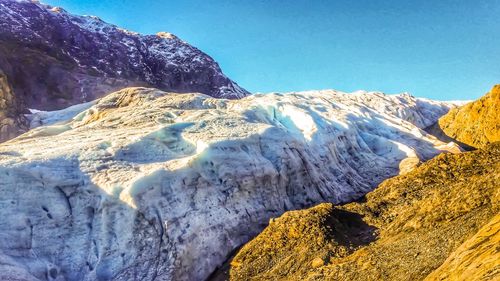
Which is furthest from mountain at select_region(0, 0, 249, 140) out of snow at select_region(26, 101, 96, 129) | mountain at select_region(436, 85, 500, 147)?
mountain at select_region(436, 85, 500, 147)

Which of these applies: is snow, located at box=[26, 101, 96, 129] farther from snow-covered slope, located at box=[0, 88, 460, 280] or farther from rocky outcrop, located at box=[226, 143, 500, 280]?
rocky outcrop, located at box=[226, 143, 500, 280]

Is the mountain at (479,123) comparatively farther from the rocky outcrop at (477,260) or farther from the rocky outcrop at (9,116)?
the rocky outcrop at (9,116)

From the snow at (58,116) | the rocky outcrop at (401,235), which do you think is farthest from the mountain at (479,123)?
the snow at (58,116)

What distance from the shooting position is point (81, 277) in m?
14.2

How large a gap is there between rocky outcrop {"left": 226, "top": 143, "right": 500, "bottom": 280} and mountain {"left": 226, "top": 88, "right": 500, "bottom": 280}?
0.9 inches

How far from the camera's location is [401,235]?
13477 millimetres

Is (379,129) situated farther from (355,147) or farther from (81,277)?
(81,277)

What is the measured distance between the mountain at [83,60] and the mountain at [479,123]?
196ft

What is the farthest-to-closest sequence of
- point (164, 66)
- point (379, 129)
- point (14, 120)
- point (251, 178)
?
point (164, 66), point (14, 120), point (379, 129), point (251, 178)

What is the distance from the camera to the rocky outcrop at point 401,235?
8974mm

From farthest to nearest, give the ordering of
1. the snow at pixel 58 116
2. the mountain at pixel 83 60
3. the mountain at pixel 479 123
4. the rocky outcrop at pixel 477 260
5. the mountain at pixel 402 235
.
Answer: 1. the mountain at pixel 83 60
2. the mountain at pixel 479 123
3. the snow at pixel 58 116
4. the mountain at pixel 402 235
5. the rocky outcrop at pixel 477 260

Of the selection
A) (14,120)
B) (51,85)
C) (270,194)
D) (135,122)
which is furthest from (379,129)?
(51,85)

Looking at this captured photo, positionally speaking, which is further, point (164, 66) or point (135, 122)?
point (164, 66)

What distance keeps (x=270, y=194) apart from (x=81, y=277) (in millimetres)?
9329
